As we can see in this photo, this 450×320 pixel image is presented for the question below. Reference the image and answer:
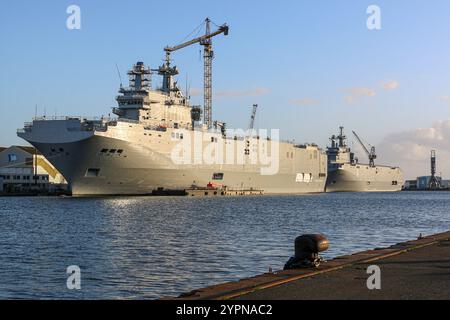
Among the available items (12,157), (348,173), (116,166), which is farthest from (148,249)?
(348,173)

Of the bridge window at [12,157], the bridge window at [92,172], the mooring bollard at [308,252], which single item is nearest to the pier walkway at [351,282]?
the mooring bollard at [308,252]

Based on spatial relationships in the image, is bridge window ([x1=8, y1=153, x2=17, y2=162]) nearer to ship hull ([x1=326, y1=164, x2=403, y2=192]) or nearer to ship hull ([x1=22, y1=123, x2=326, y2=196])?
ship hull ([x1=22, y1=123, x2=326, y2=196])

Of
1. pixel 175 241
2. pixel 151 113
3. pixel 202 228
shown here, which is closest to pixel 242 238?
pixel 175 241

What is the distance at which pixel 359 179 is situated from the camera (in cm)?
17275

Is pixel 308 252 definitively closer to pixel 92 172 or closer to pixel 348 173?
pixel 92 172

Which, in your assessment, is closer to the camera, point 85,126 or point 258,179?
point 85,126

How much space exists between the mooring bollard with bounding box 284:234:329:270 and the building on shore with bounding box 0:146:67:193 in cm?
10348

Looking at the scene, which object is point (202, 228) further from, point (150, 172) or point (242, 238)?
point (150, 172)

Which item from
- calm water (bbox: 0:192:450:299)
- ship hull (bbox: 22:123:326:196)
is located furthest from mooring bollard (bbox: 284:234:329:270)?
ship hull (bbox: 22:123:326:196)

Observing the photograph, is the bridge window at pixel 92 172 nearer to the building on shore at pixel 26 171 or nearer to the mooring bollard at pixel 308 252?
the building on shore at pixel 26 171

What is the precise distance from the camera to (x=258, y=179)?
376 ft

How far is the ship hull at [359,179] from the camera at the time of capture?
6511 inches
